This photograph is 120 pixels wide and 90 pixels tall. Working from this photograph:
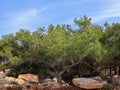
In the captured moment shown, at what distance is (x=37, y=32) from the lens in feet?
53.3

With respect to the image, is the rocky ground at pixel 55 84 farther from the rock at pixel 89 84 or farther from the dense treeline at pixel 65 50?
the dense treeline at pixel 65 50

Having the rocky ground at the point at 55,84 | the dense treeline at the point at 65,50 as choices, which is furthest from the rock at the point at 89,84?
the dense treeline at the point at 65,50

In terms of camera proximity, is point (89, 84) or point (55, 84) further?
point (55, 84)

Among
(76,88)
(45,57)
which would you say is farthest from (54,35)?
(76,88)

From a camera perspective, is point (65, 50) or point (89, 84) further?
point (65, 50)

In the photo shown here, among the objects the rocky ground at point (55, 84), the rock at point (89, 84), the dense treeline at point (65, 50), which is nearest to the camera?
the rock at point (89, 84)

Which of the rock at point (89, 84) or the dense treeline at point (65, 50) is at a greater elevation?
the dense treeline at point (65, 50)

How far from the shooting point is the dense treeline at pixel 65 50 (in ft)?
45.0

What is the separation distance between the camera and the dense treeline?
1373cm

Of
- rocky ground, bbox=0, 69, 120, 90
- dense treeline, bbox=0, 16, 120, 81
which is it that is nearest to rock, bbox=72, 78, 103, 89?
rocky ground, bbox=0, 69, 120, 90

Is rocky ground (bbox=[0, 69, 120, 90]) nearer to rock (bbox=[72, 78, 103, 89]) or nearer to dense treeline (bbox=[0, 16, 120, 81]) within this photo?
rock (bbox=[72, 78, 103, 89])

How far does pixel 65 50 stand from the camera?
13664mm

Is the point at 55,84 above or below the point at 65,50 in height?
below

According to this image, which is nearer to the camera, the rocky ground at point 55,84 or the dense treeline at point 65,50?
the rocky ground at point 55,84
